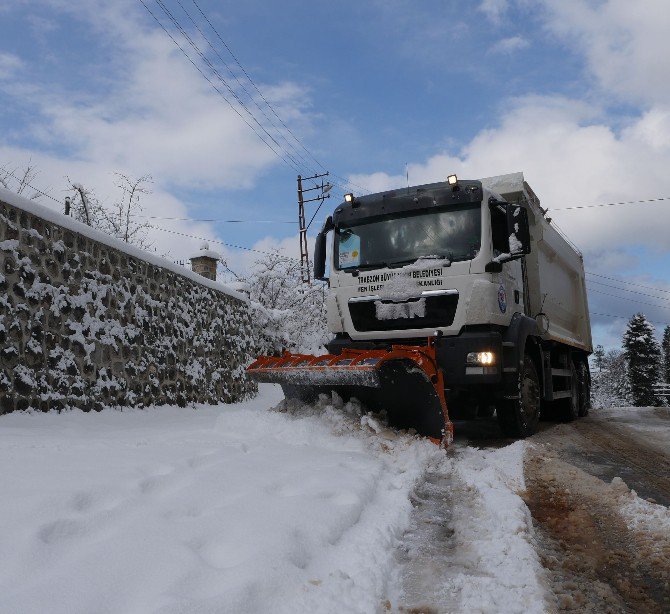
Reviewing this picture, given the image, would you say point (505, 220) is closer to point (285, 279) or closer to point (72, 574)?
point (72, 574)

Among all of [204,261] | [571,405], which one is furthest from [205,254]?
[571,405]

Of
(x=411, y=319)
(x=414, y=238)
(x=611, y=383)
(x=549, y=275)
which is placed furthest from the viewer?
(x=611, y=383)

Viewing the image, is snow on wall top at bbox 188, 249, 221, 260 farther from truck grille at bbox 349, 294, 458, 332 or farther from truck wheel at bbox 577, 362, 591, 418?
truck wheel at bbox 577, 362, 591, 418

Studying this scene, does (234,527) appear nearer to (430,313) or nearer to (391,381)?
(391,381)

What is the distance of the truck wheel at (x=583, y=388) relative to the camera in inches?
414

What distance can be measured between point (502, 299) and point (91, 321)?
480 centimetres

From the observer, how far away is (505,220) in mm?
6039

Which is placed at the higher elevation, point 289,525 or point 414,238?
point 414,238

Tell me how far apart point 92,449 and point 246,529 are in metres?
2.04

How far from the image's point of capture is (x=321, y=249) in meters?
6.88

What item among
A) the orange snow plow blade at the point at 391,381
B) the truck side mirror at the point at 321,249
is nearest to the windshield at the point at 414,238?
the truck side mirror at the point at 321,249

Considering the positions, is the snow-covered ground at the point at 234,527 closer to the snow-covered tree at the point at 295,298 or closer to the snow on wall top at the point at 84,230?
the snow on wall top at the point at 84,230

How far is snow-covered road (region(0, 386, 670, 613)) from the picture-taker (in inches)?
75.7

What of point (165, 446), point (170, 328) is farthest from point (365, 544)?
point (170, 328)
